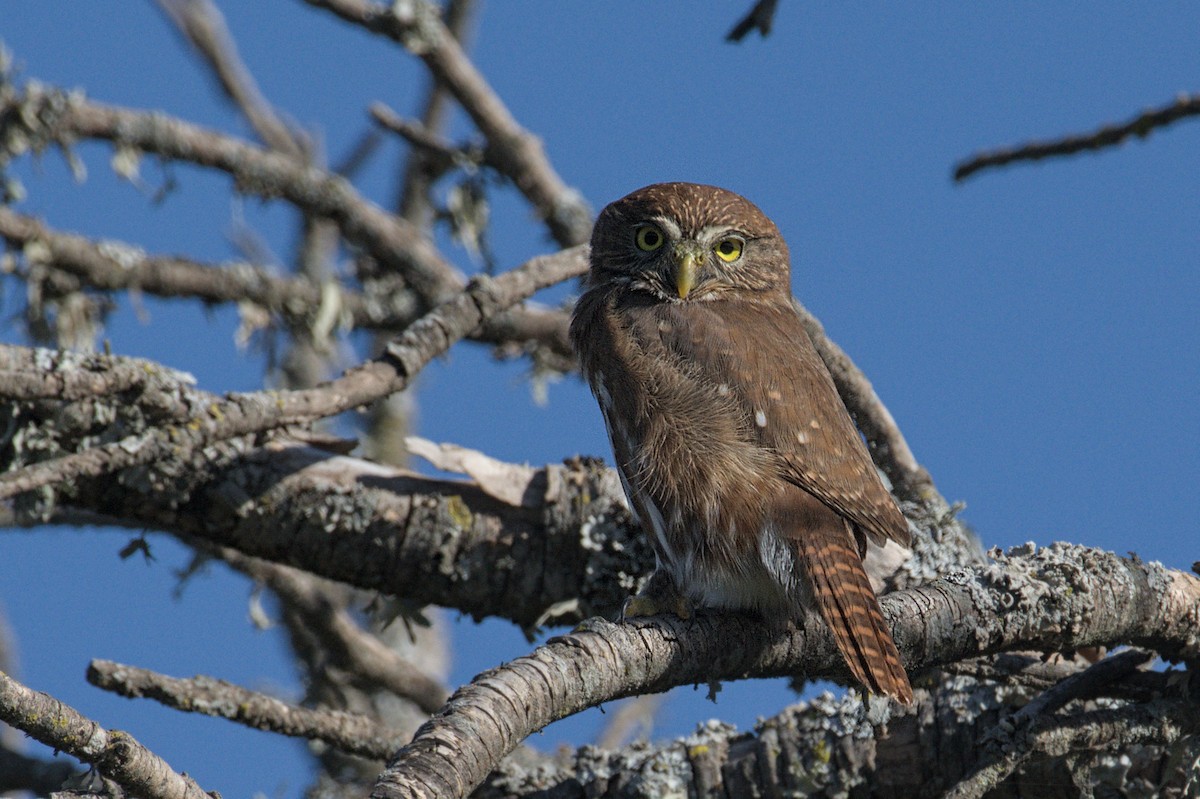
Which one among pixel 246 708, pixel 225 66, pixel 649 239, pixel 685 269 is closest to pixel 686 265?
pixel 685 269

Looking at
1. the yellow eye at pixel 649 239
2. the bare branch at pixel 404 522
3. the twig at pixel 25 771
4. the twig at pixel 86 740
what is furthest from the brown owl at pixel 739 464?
the twig at pixel 25 771

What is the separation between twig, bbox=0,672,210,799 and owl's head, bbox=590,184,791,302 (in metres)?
2.76

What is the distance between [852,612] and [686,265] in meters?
1.71

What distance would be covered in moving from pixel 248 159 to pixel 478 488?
101 inches

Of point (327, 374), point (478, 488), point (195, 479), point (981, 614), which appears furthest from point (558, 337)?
point (981, 614)

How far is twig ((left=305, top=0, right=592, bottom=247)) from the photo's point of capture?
596 cm

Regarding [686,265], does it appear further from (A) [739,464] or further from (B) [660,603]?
(B) [660,603]

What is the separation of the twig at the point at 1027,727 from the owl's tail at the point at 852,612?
1.02 feet

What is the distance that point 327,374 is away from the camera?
7.93 metres

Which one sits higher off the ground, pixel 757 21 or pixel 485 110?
pixel 485 110

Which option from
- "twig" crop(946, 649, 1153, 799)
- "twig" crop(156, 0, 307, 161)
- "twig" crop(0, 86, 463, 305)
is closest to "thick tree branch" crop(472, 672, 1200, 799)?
"twig" crop(946, 649, 1153, 799)

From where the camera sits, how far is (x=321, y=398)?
4.01 m

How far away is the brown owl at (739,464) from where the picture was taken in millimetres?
3365

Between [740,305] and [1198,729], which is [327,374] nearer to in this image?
[740,305]
